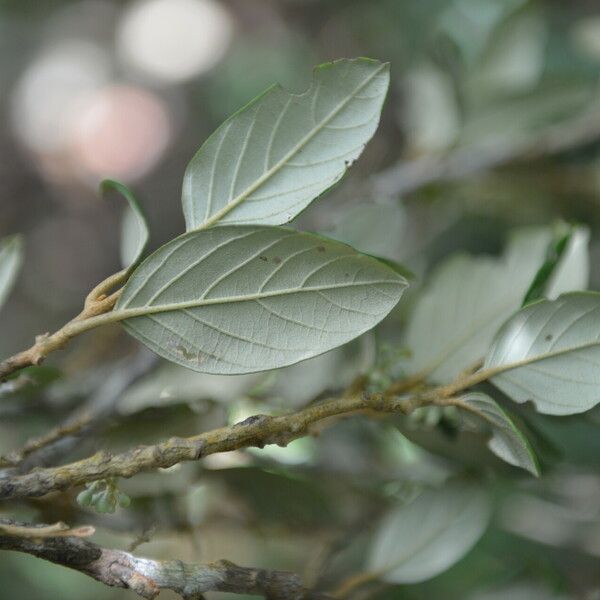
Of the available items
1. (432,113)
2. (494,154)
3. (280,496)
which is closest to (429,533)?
(280,496)

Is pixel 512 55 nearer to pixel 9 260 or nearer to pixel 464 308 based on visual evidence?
pixel 464 308

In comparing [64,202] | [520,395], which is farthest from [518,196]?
[64,202]

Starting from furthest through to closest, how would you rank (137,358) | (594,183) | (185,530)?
(594,183), (137,358), (185,530)

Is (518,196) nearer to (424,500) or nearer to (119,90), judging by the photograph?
(424,500)

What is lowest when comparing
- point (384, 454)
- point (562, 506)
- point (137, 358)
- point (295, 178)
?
point (562, 506)

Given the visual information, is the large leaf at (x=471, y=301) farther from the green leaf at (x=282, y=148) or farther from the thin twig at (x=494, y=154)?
the thin twig at (x=494, y=154)

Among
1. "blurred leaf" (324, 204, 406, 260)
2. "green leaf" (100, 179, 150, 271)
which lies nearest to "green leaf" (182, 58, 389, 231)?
"green leaf" (100, 179, 150, 271)

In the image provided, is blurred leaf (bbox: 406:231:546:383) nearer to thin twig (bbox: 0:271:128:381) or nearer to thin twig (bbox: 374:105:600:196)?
thin twig (bbox: 0:271:128:381)
